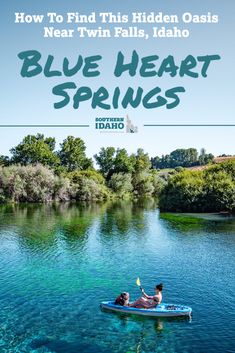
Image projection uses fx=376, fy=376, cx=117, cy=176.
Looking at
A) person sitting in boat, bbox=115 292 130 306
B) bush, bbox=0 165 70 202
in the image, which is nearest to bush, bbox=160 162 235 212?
bush, bbox=0 165 70 202

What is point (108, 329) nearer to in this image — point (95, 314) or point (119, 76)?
point (95, 314)

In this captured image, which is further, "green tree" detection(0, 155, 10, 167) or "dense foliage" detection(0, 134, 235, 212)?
"green tree" detection(0, 155, 10, 167)

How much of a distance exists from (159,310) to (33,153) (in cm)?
9958

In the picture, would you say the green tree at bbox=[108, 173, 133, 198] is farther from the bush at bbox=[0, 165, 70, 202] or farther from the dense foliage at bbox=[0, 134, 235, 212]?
the bush at bbox=[0, 165, 70, 202]

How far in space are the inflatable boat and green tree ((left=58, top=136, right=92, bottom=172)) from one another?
105151 mm

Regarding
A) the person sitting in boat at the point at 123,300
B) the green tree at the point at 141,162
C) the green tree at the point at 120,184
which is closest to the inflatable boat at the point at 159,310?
the person sitting in boat at the point at 123,300

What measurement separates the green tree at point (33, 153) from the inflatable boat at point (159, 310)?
96923 millimetres

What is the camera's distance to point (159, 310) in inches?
860

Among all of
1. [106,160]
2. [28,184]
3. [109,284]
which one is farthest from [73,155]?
[109,284]

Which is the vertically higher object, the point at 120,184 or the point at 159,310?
the point at 120,184

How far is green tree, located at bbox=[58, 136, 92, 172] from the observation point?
12638cm

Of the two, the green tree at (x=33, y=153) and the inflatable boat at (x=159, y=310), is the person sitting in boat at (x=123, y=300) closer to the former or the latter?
the inflatable boat at (x=159, y=310)

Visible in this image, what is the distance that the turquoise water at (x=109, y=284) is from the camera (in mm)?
18930

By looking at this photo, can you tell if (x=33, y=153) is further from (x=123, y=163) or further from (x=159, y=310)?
(x=159, y=310)
